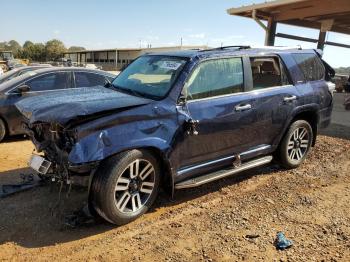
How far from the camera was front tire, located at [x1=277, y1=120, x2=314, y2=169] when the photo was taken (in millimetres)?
5836

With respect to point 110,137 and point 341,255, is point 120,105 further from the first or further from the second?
point 341,255

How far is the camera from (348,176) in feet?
19.2

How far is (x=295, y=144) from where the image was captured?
6043 mm

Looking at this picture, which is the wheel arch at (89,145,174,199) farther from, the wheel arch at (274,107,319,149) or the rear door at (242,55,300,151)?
the wheel arch at (274,107,319,149)

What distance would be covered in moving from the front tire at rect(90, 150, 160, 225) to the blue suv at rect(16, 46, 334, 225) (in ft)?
0.03

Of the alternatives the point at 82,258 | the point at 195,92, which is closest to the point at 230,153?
the point at 195,92

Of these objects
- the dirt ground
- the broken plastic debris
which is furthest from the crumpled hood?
the broken plastic debris

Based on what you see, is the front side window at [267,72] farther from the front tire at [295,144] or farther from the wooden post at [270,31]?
the wooden post at [270,31]

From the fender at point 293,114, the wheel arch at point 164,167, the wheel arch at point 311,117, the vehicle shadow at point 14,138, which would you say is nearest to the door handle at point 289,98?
the fender at point 293,114

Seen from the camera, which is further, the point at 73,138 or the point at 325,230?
the point at 325,230

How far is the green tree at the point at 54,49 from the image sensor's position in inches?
3297

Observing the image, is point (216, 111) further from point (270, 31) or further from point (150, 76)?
point (270, 31)

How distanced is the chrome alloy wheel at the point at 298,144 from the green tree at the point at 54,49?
8199cm

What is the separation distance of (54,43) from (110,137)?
3575 inches
